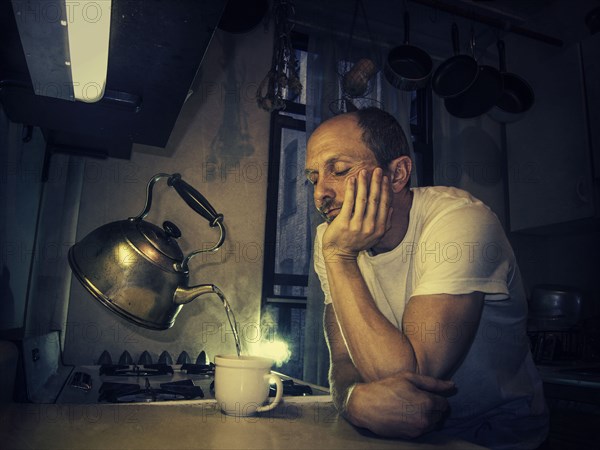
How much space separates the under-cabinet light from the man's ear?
2.51 feet

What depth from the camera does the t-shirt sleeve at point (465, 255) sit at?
85 centimetres

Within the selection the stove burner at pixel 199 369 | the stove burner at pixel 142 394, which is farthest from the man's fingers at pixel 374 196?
the stove burner at pixel 199 369

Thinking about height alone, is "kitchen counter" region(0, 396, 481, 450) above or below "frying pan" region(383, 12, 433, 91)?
below

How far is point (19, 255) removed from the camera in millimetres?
1114

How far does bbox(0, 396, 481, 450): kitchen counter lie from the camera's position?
59 centimetres

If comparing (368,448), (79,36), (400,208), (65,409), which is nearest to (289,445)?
(368,448)

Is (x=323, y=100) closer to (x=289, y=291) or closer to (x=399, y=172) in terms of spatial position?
(x=289, y=291)

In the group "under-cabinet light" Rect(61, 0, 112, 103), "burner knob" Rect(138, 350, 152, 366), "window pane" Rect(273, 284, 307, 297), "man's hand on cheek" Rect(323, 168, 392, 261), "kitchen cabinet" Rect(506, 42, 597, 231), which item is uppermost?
"kitchen cabinet" Rect(506, 42, 597, 231)

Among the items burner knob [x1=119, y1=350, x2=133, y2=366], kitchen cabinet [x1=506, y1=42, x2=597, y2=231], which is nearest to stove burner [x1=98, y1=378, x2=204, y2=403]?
burner knob [x1=119, y1=350, x2=133, y2=366]

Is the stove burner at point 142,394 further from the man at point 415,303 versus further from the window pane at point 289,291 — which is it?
the window pane at point 289,291

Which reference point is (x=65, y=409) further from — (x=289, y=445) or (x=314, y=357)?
(x=314, y=357)

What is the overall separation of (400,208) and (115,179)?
1237 millimetres

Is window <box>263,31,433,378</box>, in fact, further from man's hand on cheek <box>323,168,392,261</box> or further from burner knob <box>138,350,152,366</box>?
man's hand on cheek <box>323,168,392,261</box>

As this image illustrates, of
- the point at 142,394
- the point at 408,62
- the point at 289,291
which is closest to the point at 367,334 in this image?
the point at 142,394
